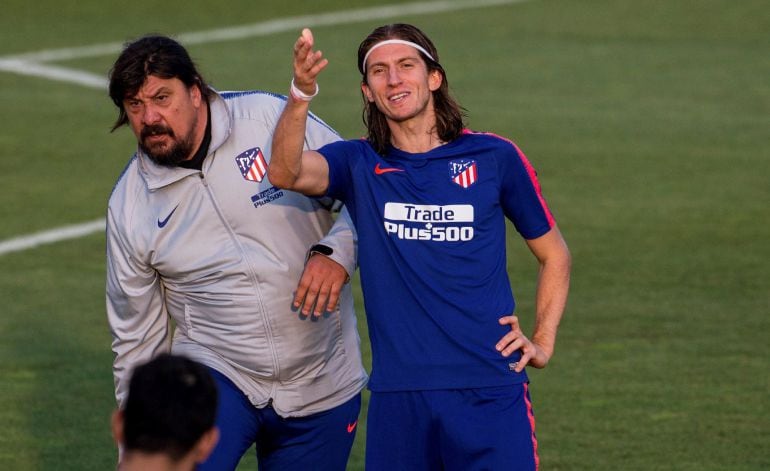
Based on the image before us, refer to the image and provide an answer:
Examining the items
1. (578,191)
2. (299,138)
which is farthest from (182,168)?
(578,191)

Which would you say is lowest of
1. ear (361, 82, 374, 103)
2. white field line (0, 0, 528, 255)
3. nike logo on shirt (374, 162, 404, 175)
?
nike logo on shirt (374, 162, 404, 175)

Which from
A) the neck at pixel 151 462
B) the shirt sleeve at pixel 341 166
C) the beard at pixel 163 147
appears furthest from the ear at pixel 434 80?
the neck at pixel 151 462

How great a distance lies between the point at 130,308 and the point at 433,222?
1.42m

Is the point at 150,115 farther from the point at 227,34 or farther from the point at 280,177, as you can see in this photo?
the point at 227,34

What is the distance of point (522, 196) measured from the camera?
5.69 meters

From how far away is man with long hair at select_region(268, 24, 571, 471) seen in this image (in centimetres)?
549

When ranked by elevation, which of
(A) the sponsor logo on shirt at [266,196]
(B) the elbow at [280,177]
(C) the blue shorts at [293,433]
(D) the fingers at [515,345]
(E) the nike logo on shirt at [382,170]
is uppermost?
(E) the nike logo on shirt at [382,170]

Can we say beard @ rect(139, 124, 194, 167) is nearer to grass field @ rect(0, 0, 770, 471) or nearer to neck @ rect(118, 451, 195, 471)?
neck @ rect(118, 451, 195, 471)

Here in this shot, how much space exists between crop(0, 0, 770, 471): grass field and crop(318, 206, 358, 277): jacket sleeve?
288cm

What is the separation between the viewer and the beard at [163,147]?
19.7 feet

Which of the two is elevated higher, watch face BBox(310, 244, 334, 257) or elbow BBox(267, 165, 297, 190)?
elbow BBox(267, 165, 297, 190)

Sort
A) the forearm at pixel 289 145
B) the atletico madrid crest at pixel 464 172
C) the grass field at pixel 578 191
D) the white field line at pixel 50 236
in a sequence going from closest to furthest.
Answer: the forearm at pixel 289 145
the atletico madrid crest at pixel 464 172
the grass field at pixel 578 191
the white field line at pixel 50 236

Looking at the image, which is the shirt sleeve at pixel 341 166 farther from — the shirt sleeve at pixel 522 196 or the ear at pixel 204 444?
the ear at pixel 204 444

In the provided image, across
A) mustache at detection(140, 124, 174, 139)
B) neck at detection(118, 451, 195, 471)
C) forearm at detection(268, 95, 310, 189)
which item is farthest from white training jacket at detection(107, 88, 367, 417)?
neck at detection(118, 451, 195, 471)
